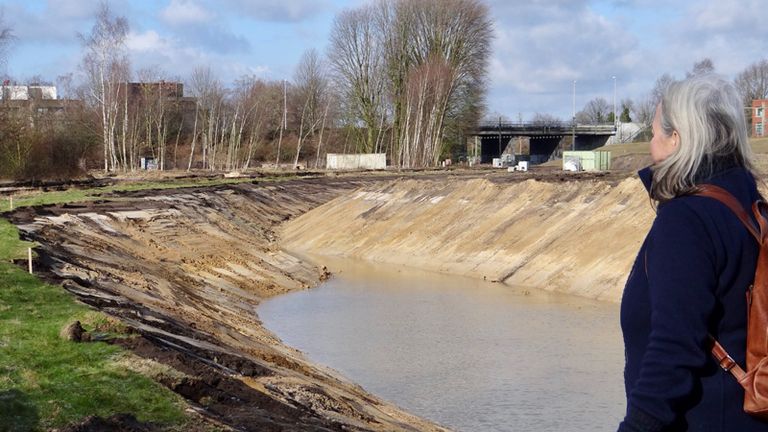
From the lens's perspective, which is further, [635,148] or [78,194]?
[635,148]

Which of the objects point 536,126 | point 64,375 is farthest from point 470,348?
point 536,126

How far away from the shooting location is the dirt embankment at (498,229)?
112 feet

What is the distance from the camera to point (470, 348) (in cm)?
2198

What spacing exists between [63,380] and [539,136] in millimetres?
115333

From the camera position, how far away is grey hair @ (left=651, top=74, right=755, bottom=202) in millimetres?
3785

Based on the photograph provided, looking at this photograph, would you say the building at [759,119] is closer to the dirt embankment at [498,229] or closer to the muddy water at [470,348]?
the dirt embankment at [498,229]

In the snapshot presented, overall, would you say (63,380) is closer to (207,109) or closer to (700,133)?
(700,133)

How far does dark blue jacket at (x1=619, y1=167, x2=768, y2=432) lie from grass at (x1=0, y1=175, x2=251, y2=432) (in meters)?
6.11

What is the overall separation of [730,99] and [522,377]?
1554 centimetres

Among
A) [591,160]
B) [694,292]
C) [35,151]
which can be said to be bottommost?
[591,160]

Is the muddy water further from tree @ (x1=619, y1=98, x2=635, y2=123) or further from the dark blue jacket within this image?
tree @ (x1=619, y1=98, x2=635, y2=123)

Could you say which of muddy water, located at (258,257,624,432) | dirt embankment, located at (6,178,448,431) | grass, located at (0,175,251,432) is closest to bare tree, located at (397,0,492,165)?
dirt embankment, located at (6,178,448,431)

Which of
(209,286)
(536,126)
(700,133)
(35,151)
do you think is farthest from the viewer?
(536,126)

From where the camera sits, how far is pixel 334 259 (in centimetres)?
4488
